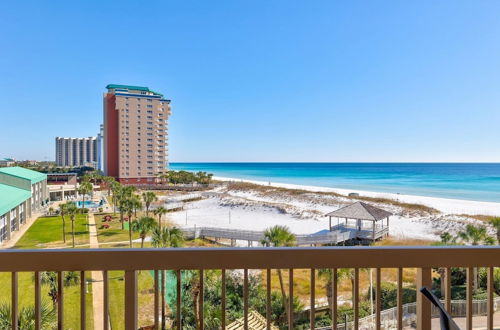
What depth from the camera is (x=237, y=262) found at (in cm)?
85

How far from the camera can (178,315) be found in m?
0.88

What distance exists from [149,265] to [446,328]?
2.53 feet

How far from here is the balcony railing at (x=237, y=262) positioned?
2.73 feet

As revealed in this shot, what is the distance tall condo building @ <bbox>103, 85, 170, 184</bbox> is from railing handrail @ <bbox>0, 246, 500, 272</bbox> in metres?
4.65

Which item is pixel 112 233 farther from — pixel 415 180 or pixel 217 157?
pixel 415 180

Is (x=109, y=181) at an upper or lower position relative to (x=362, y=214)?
upper

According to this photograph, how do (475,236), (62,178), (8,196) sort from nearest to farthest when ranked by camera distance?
(8,196) < (62,178) < (475,236)

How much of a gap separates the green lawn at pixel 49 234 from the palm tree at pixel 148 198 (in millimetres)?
1618

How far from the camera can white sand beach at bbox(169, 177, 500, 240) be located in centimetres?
739

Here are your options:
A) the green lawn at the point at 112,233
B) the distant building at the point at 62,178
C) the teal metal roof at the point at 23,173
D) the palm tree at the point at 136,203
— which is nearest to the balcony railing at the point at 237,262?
Answer: the teal metal roof at the point at 23,173

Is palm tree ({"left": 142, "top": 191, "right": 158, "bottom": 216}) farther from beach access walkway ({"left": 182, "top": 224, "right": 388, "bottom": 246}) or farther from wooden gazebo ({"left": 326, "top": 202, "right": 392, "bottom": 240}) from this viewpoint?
wooden gazebo ({"left": 326, "top": 202, "right": 392, "bottom": 240})

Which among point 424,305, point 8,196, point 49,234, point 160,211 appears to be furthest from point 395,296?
point 160,211

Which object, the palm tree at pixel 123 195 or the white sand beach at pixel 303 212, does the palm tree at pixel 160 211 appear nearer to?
the white sand beach at pixel 303 212

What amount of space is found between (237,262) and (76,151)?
16.2ft
